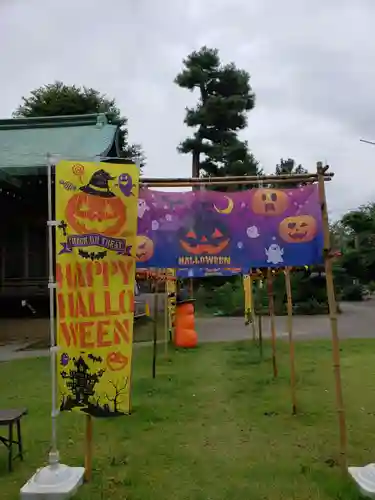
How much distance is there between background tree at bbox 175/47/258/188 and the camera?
73.0ft

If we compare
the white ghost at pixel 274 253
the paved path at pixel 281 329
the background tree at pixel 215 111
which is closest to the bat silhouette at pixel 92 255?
the white ghost at pixel 274 253

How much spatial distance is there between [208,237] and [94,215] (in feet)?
4.07

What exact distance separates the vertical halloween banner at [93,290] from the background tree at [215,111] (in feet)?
60.9

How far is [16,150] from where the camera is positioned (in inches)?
571

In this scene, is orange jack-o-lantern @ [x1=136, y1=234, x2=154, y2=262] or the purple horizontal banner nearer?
the purple horizontal banner

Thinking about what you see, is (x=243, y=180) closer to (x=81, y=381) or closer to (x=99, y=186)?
(x=99, y=186)

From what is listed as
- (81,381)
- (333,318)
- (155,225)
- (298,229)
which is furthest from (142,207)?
(333,318)

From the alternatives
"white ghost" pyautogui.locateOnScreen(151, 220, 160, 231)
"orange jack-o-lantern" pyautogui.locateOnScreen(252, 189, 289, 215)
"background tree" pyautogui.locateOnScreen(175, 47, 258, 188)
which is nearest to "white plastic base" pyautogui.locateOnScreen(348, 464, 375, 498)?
"orange jack-o-lantern" pyautogui.locateOnScreen(252, 189, 289, 215)

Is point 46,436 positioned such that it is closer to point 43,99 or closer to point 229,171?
point 229,171

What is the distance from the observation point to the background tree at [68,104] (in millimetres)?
24031

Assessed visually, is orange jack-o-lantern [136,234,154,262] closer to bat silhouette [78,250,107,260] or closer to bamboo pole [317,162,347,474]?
bat silhouette [78,250,107,260]

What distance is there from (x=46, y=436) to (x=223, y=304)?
1549cm

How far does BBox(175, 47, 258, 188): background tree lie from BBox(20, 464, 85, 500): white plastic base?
19.0 meters

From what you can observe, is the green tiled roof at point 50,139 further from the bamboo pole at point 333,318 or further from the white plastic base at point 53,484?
the white plastic base at point 53,484
